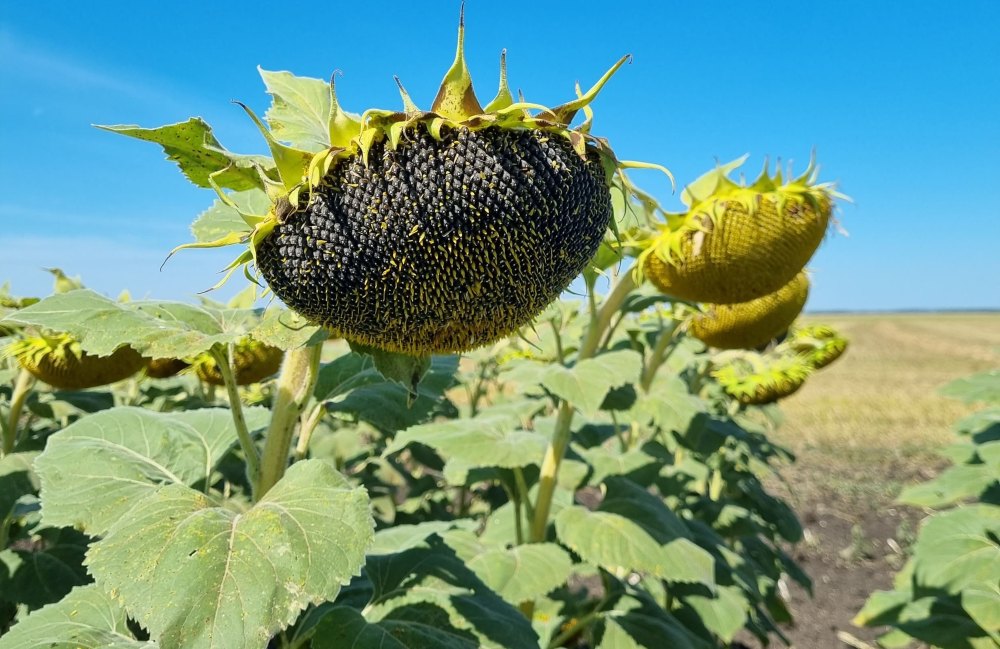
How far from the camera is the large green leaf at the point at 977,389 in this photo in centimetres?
411

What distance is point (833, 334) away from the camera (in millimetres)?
4770

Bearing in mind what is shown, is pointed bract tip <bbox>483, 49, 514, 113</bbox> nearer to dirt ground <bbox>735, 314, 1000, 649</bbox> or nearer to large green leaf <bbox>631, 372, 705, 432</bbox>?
large green leaf <bbox>631, 372, 705, 432</bbox>

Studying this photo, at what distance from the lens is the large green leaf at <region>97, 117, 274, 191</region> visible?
135 centimetres

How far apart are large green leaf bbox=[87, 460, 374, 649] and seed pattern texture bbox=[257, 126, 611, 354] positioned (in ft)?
1.19

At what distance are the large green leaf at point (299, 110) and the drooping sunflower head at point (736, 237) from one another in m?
1.29

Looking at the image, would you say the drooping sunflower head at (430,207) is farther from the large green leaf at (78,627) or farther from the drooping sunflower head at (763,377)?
the drooping sunflower head at (763,377)

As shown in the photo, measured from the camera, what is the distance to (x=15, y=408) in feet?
10.0

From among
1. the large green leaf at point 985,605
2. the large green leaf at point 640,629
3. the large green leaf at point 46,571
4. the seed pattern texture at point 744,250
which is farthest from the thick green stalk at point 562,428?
the large green leaf at point 985,605

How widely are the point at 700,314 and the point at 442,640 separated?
195 centimetres

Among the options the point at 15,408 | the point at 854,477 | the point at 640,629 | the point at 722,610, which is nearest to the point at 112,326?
the point at 15,408

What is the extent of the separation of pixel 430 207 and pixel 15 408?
2.67 metres

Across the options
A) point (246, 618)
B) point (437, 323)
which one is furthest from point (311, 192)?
point (246, 618)

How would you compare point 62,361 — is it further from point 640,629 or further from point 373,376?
point 640,629

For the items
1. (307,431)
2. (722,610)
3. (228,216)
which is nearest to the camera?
(228,216)
